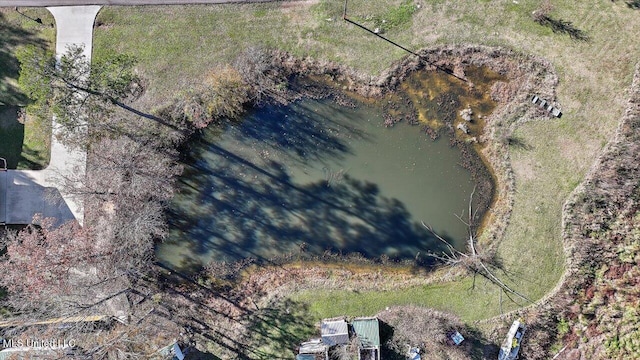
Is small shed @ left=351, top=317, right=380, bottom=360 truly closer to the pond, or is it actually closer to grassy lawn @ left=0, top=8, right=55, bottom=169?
the pond

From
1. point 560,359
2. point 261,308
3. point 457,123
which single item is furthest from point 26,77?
point 560,359

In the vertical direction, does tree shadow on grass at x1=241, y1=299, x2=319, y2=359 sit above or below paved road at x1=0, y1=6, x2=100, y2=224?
below

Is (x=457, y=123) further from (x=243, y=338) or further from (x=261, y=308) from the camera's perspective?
(x=243, y=338)

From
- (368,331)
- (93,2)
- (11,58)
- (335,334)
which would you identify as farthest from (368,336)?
(11,58)

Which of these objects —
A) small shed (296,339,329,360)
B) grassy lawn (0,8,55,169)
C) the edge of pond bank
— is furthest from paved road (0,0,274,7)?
small shed (296,339,329,360)

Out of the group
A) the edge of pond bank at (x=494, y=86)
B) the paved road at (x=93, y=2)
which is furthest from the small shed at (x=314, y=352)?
the paved road at (x=93, y=2)

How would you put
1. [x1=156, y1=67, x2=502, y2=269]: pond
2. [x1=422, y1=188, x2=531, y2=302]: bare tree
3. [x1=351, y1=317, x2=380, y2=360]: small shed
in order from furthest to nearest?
[x1=156, y1=67, x2=502, y2=269]: pond
[x1=422, y1=188, x2=531, y2=302]: bare tree
[x1=351, y1=317, x2=380, y2=360]: small shed
